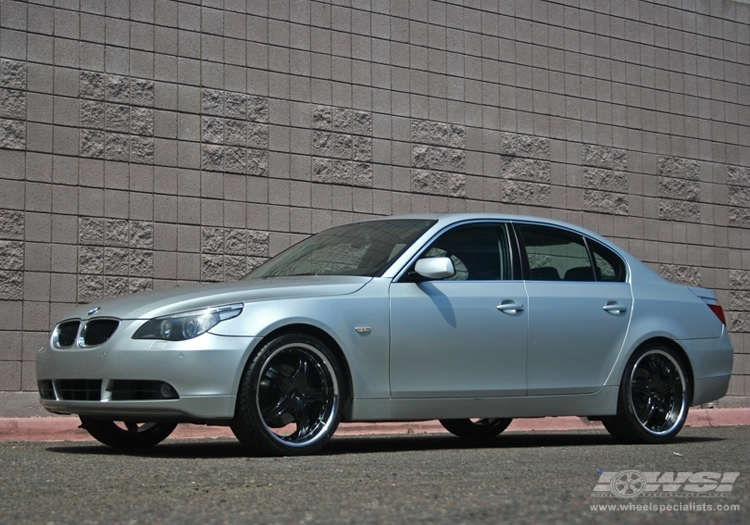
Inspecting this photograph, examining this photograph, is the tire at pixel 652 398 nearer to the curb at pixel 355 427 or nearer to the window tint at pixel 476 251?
the window tint at pixel 476 251

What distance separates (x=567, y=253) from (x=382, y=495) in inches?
154

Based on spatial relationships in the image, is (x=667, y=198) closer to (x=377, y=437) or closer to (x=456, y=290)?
(x=377, y=437)

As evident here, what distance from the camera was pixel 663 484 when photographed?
194 inches

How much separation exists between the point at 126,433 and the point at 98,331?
1.14m

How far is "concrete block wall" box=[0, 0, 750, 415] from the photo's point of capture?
10703 mm

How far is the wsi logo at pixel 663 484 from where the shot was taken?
15.0 feet

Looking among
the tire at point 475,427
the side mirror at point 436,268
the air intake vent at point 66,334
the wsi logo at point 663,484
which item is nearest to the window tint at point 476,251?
the side mirror at point 436,268

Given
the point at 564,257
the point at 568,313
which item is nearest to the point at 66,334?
the point at 568,313

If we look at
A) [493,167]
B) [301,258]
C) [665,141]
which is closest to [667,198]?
[665,141]

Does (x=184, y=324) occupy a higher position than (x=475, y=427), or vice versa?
(x=184, y=324)

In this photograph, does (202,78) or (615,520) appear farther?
(202,78)

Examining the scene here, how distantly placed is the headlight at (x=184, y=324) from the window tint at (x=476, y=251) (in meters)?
1.60

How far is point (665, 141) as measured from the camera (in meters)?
15.0

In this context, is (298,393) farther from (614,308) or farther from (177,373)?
(614,308)
